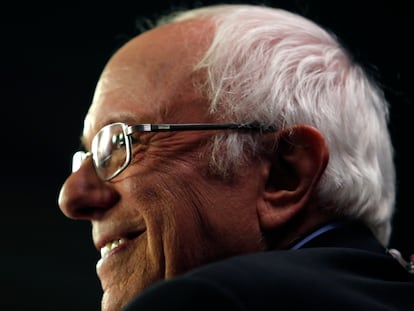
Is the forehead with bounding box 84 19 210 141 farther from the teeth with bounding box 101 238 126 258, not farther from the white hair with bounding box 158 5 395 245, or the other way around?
the teeth with bounding box 101 238 126 258

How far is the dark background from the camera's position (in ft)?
8.49

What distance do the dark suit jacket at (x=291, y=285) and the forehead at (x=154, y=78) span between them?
1.46 feet

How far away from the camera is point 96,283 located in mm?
2662

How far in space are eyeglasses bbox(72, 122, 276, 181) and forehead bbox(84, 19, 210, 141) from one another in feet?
0.06

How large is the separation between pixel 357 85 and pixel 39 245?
1.67 m

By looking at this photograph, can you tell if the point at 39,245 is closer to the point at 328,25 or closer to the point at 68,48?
the point at 68,48

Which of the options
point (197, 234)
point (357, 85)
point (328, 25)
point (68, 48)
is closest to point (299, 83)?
point (357, 85)

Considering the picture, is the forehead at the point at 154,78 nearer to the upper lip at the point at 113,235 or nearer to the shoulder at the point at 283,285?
the upper lip at the point at 113,235

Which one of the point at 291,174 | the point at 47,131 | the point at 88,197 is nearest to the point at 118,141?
the point at 88,197

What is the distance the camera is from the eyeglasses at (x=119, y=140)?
4.16 ft

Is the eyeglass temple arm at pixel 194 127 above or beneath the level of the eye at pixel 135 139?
above

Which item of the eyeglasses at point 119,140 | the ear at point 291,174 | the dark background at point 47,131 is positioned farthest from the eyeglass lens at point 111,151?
the dark background at point 47,131

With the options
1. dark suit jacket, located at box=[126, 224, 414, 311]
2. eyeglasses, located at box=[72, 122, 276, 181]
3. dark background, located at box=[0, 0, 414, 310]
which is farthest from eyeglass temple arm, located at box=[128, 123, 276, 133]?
dark background, located at box=[0, 0, 414, 310]

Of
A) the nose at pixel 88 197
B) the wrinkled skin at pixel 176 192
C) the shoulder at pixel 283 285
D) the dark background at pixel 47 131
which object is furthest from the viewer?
the dark background at pixel 47 131
